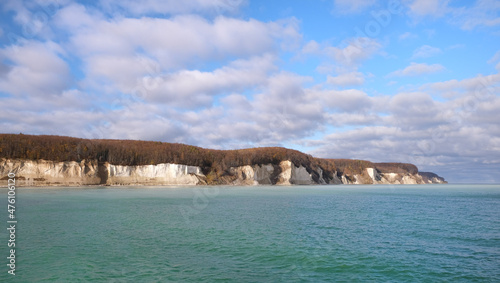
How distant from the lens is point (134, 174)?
103 m

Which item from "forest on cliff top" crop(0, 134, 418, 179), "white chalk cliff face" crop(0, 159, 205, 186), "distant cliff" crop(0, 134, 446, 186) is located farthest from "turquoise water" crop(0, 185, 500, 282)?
"forest on cliff top" crop(0, 134, 418, 179)

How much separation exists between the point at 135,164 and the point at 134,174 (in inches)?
144

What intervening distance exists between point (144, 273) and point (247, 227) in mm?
10656

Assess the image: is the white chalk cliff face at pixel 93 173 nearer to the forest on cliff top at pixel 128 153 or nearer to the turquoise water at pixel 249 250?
the forest on cliff top at pixel 128 153

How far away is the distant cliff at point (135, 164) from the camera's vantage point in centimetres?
8562

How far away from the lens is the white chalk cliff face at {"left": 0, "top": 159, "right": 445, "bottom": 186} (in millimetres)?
84312

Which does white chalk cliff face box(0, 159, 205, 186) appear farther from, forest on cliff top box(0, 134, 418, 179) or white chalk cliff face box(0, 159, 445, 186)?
forest on cliff top box(0, 134, 418, 179)

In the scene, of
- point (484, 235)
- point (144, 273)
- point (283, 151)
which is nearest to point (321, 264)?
point (144, 273)

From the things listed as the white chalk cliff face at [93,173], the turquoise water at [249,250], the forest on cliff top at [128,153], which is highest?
the forest on cliff top at [128,153]

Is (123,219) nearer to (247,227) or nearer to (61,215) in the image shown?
(61,215)

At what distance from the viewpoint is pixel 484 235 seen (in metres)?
20.6

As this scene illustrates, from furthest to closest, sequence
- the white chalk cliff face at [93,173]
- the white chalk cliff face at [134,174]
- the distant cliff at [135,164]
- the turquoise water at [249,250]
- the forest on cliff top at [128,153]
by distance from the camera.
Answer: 1. the forest on cliff top at [128,153]
2. the distant cliff at [135,164]
3. the white chalk cliff face at [134,174]
4. the white chalk cliff face at [93,173]
5. the turquoise water at [249,250]

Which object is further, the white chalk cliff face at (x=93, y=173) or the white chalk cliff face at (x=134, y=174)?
the white chalk cliff face at (x=134, y=174)

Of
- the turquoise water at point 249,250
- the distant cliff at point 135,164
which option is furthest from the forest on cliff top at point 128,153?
the turquoise water at point 249,250
